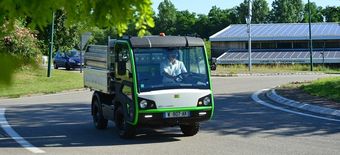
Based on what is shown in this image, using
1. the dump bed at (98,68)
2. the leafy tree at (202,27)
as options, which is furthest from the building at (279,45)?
the dump bed at (98,68)

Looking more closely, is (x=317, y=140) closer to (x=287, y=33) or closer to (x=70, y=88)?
(x=70, y=88)

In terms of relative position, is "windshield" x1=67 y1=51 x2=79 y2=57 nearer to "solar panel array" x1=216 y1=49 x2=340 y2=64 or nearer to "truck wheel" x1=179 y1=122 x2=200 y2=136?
"solar panel array" x1=216 y1=49 x2=340 y2=64

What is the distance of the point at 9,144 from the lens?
11.5m

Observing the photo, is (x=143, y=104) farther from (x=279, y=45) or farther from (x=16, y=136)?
(x=279, y=45)

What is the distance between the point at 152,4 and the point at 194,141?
857cm

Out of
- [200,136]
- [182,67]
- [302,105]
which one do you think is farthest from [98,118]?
[302,105]

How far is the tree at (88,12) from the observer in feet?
8.98

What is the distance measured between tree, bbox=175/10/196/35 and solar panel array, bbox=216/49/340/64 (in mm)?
36856

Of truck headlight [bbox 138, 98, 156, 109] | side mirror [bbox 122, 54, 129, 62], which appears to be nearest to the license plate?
truck headlight [bbox 138, 98, 156, 109]

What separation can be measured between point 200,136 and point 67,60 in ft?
122

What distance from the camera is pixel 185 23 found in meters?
115

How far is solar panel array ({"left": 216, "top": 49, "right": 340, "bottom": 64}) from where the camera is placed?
66.2m

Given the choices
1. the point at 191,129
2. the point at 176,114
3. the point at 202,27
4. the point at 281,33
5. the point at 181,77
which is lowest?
the point at 191,129

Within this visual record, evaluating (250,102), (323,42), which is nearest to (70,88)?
(250,102)
